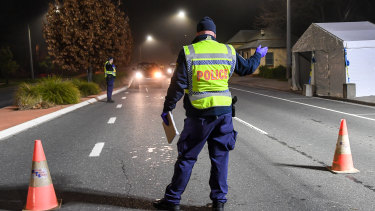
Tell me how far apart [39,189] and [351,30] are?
17187mm

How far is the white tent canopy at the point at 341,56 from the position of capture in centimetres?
1739

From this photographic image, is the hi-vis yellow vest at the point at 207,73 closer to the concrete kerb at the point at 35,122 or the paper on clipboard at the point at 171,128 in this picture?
the paper on clipboard at the point at 171,128

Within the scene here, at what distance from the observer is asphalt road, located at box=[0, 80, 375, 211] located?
4.88 meters

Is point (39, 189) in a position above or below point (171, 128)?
below

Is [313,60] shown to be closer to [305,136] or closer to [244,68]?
[305,136]

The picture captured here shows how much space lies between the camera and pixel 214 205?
4441 mm

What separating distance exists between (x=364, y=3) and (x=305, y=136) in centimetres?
3780

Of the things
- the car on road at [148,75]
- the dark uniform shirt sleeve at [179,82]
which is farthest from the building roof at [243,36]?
the dark uniform shirt sleeve at [179,82]

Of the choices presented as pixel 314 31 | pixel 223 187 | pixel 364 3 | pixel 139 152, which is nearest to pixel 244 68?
pixel 223 187

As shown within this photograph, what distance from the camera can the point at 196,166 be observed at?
21.3ft

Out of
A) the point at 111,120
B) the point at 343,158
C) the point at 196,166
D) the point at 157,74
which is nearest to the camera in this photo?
the point at 343,158

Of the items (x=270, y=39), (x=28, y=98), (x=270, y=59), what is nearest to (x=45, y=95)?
(x=28, y=98)

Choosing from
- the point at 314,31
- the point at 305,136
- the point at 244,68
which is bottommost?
the point at 305,136

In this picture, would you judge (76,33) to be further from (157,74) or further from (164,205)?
(164,205)
